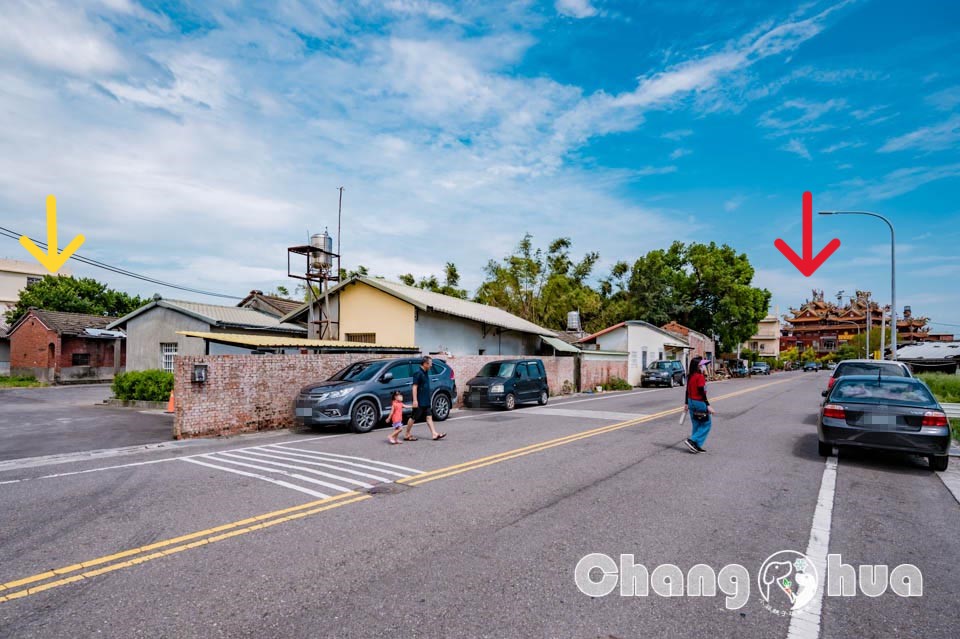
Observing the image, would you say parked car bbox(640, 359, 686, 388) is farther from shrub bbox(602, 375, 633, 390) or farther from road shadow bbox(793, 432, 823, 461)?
road shadow bbox(793, 432, 823, 461)

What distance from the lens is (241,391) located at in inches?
489

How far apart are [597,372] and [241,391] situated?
20.7 meters

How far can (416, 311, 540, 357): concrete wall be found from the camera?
72.8ft

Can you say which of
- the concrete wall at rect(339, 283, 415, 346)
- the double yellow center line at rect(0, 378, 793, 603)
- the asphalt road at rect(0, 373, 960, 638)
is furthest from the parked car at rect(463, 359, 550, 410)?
the double yellow center line at rect(0, 378, 793, 603)

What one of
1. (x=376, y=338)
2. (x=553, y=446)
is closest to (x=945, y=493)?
(x=553, y=446)

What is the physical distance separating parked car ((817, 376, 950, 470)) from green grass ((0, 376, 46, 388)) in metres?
38.7

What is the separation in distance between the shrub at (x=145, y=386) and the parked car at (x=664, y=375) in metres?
26.2

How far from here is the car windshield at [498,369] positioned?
18.0 meters

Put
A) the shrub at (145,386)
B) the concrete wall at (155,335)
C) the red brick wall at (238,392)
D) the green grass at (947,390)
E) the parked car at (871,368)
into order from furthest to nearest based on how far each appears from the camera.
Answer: the concrete wall at (155,335), the green grass at (947,390), the shrub at (145,386), the parked car at (871,368), the red brick wall at (238,392)

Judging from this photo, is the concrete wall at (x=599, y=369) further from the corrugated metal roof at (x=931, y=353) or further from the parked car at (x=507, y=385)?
the corrugated metal roof at (x=931, y=353)

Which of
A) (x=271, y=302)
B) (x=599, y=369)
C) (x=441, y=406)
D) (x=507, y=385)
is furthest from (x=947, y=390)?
(x=271, y=302)

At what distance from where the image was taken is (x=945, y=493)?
6.95 m

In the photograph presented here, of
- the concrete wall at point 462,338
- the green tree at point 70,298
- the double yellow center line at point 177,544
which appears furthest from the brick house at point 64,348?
the double yellow center line at point 177,544

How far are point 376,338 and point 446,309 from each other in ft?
10.8
